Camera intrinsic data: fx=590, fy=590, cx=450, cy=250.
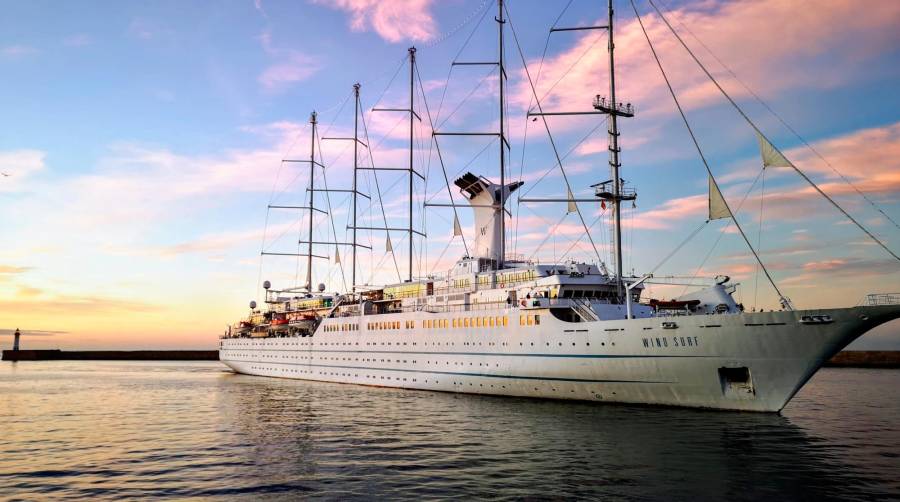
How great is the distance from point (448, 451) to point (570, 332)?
550 inches

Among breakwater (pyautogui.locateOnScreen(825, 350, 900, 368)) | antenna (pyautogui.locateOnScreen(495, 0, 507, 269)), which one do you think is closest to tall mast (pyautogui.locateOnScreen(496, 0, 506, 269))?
antenna (pyautogui.locateOnScreen(495, 0, 507, 269))

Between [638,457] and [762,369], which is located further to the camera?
[762,369]

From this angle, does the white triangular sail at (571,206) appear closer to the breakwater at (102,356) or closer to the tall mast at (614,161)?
the tall mast at (614,161)

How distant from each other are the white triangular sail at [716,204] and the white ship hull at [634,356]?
16.2 feet

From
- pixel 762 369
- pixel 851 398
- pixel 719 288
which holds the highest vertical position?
pixel 719 288

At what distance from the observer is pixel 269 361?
64.4 metres

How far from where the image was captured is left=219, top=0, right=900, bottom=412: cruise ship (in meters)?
26.3

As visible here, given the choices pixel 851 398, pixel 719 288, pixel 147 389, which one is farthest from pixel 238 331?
pixel 851 398

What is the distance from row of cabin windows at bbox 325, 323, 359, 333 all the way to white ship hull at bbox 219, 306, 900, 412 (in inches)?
253

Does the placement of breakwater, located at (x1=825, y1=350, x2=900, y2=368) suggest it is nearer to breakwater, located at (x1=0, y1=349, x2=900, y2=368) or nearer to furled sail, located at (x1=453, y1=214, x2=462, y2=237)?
breakwater, located at (x1=0, y1=349, x2=900, y2=368)

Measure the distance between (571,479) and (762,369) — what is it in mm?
15335

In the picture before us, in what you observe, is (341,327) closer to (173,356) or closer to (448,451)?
(448,451)

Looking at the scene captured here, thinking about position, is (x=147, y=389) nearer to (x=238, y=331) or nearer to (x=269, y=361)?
A: (x=269, y=361)

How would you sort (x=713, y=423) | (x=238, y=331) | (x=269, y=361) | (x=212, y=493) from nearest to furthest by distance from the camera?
(x=212, y=493), (x=713, y=423), (x=269, y=361), (x=238, y=331)
